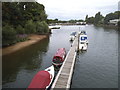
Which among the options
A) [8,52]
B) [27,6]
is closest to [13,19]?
[8,52]

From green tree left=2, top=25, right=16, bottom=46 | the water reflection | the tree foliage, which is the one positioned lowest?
the water reflection

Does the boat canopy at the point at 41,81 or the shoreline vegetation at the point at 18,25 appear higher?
the shoreline vegetation at the point at 18,25

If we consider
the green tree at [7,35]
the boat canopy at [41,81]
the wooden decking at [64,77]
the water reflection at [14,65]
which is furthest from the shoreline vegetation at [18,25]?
the boat canopy at [41,81]

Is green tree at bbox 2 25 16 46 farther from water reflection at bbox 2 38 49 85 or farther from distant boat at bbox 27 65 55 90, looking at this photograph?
distant boat at bbox 27 65 55 90

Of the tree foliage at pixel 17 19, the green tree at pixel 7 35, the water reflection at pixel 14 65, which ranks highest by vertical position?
the tree foliage at pixel 17 19

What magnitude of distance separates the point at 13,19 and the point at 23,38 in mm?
9232

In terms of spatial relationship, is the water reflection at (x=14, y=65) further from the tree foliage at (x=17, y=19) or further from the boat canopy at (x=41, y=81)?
the boat canopy at (x=41, y=81)

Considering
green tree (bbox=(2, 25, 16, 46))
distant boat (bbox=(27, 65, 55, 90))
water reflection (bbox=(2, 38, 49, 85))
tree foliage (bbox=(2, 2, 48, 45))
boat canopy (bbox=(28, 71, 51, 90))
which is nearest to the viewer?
distant boat (bbox=(27, 65, 55, 90))

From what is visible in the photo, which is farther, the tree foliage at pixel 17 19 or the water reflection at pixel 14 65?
the tree foliage at pixel 17 19

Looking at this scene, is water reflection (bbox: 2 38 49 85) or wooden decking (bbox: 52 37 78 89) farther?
water reflection (bbox: 2 38 49 85)

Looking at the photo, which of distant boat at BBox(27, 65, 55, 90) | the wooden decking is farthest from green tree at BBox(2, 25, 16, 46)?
distant boat at BBox(27, 65, 55, 90)

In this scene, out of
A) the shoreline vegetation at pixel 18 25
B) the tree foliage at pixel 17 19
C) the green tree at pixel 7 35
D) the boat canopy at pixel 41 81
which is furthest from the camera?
the shoreline vegetation at pixel 18 25

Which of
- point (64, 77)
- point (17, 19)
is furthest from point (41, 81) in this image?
point (17, 19)

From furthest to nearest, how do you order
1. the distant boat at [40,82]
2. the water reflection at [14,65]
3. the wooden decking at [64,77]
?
the water reflection at [14,65] → the wooden decking at [64,77] → the distant boat at [40,82]
